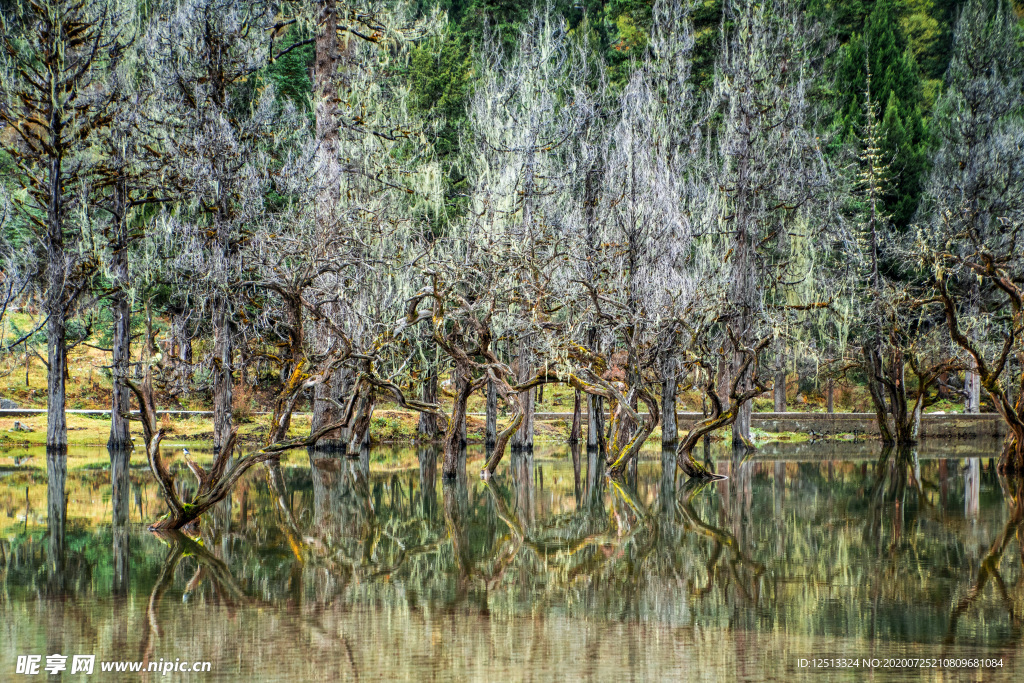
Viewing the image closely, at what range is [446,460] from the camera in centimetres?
1880

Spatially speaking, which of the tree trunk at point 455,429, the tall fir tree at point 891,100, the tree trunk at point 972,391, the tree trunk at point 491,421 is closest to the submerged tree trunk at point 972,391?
the tree trunk at point 972,391

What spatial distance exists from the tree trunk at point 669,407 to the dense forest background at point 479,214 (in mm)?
114

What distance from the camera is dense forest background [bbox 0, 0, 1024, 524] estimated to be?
65.5ft

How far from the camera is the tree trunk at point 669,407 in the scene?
2762 cm

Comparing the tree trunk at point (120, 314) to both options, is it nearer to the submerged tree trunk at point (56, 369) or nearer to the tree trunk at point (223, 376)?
the submerged tree trunk at point (56, 369)

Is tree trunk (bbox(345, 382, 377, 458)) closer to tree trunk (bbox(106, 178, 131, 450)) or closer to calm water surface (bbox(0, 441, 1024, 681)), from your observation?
calm water surface (bbox(0, 441, 1024, 681))

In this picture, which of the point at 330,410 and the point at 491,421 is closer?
the point at 330,410

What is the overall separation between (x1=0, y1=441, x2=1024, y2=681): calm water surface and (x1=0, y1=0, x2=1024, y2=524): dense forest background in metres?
1.94

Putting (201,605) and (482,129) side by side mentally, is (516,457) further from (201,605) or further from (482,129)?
(201,605)

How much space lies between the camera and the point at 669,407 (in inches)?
1137

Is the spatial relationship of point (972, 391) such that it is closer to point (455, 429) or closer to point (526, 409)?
point (526, 409)

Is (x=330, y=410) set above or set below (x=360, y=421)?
above

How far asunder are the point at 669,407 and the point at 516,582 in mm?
19798

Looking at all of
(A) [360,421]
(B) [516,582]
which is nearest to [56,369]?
(A) [360,421]
